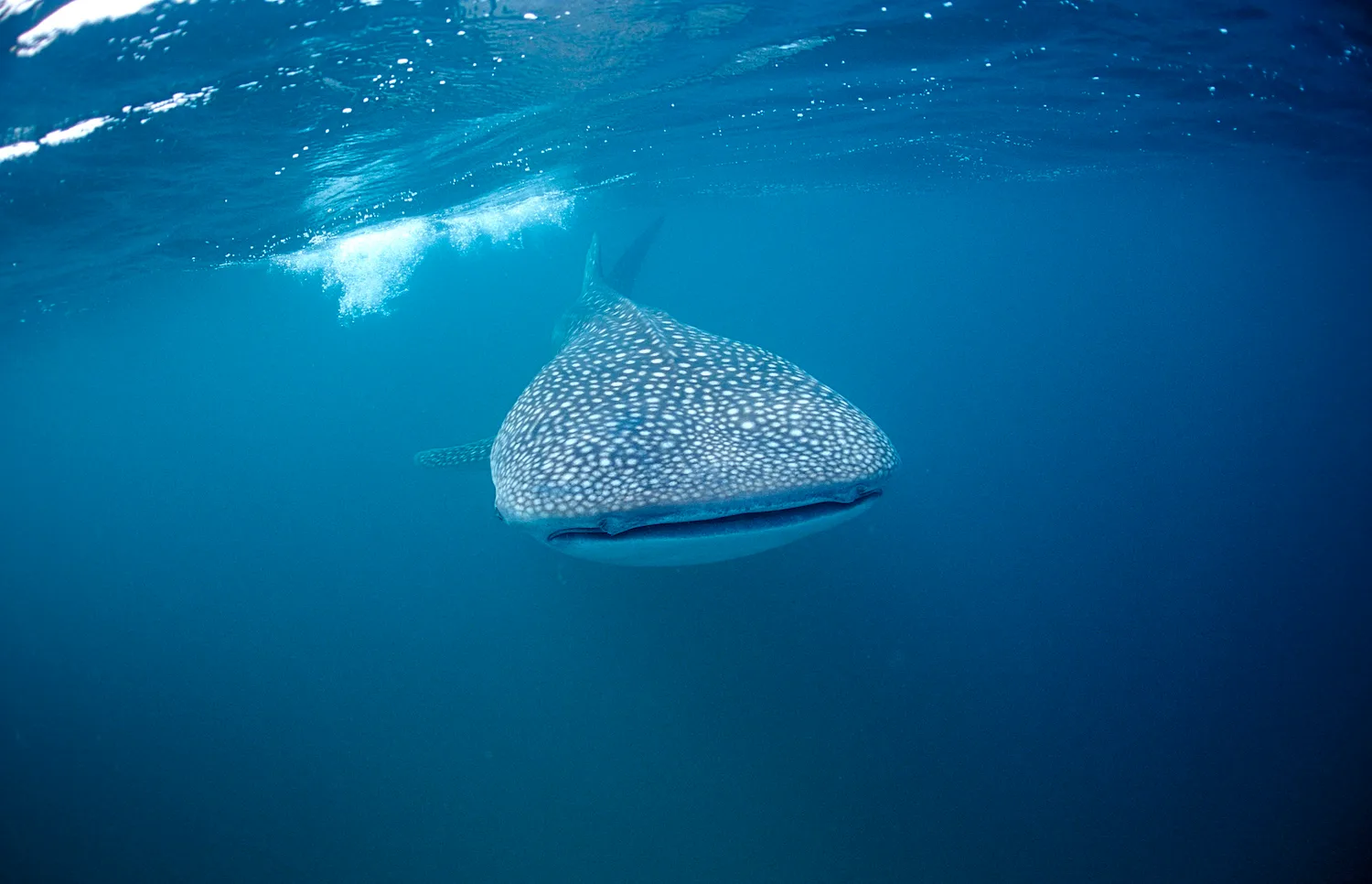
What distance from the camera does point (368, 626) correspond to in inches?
498

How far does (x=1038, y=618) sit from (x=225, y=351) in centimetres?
7315

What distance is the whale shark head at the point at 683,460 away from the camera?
3084mm

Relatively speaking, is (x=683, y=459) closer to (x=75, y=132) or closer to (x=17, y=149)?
(x=75, y=132)

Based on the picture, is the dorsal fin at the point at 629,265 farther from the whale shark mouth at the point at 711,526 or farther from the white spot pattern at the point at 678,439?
the whale shark mouth at the point at 711,526

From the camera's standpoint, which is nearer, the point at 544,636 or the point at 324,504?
the point at 544,636

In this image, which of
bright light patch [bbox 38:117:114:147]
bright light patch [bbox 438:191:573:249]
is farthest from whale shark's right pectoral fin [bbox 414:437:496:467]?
bright light patch [bbox 438:191:573:249]

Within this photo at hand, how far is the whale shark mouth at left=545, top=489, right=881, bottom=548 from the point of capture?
3092 mm

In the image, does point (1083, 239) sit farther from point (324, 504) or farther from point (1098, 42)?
point (324, 504)

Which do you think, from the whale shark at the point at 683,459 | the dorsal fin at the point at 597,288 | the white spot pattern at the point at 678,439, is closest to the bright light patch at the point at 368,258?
the dorsal fin at the point at 597,288

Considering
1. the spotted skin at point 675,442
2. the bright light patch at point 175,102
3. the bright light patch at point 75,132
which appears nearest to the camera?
the spotted skin at point 675,442

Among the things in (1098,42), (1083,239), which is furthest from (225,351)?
(1083,239)

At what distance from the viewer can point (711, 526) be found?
3.10m

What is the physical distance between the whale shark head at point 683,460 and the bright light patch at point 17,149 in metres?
10.5

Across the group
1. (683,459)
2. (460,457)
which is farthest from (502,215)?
(683,459)
